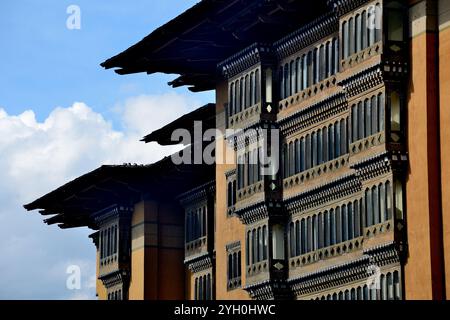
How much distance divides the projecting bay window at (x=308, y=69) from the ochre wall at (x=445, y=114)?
6.37 meters

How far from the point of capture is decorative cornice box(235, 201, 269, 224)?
57.9m

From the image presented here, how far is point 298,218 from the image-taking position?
188 ft

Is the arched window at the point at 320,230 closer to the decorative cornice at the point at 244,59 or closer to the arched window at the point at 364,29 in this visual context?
the decorative cornice at the point at 244,59

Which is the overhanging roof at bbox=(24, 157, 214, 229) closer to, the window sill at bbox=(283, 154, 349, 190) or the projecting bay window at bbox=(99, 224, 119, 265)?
the projecting bay window at bbox=(99, 224, 119, 265)

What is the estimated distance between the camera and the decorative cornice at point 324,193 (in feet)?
175

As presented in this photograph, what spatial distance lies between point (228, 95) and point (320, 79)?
21.9ft

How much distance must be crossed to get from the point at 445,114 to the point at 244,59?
1299cm

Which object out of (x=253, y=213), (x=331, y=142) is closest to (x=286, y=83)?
(x=331, y=142)

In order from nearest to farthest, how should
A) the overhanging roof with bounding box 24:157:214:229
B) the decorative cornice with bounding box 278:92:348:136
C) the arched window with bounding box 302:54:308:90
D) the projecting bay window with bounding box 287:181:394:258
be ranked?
the projecting bay window with bounding box 287:181:394:258 < the decorative cornice with bounding box 278:92:348:136 < the arched window with bounding box 302:54:308:90 < the overhanging roof with bounding box 24:157:214:229

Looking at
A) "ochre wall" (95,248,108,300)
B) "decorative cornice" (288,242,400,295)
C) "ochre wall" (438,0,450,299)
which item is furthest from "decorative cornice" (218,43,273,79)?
"ochre wall" (95,248,108,300)

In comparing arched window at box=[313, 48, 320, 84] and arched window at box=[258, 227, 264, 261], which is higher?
arched window at box=[313, 48, 320, 84]

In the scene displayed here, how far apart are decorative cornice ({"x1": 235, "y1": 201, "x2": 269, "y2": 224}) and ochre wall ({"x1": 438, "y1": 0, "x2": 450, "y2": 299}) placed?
1102 centimetres

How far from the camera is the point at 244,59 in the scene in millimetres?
59406

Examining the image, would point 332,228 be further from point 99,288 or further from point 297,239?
point 99,288
